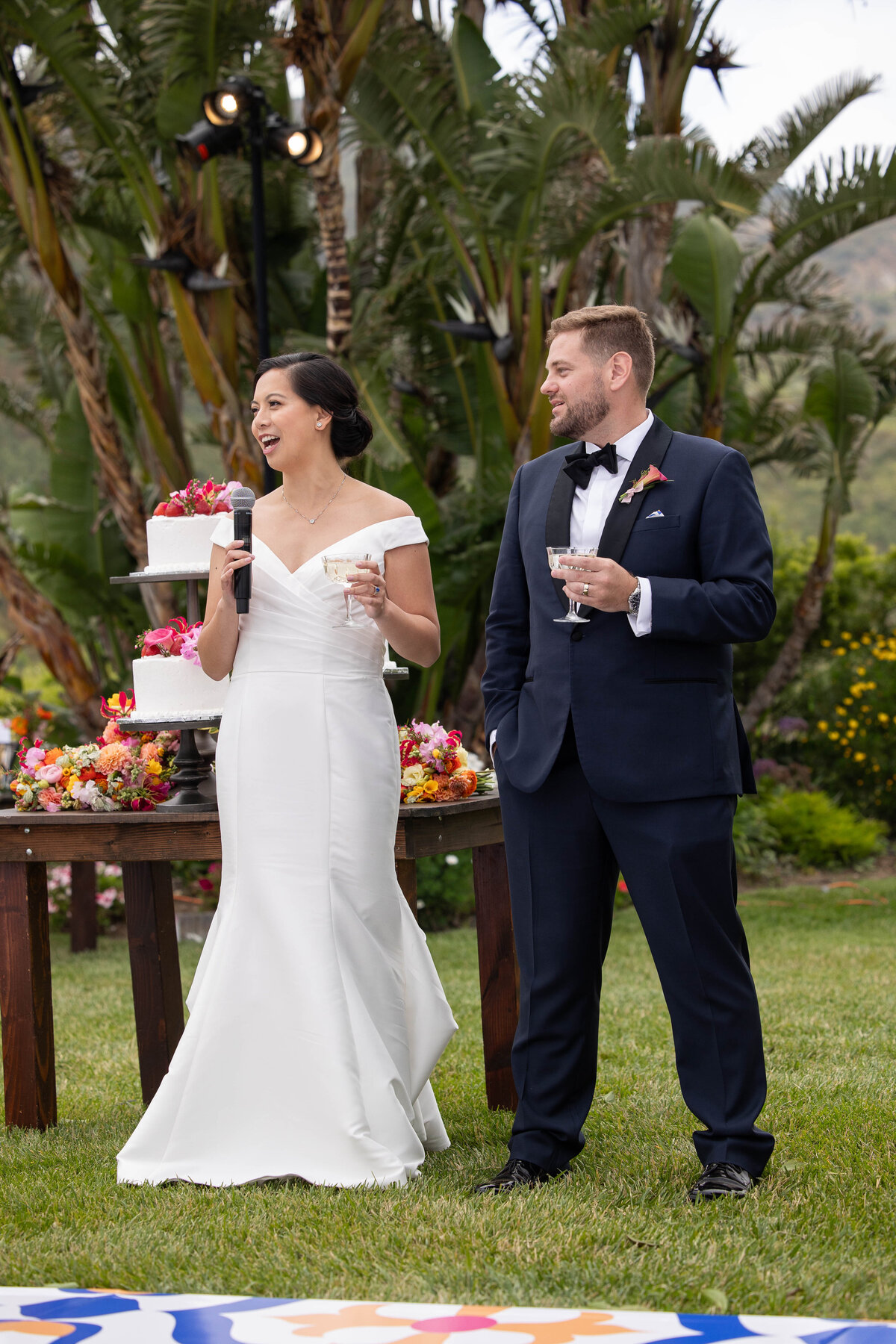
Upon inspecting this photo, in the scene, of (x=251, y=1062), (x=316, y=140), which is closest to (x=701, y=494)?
(x=251, y=1062)

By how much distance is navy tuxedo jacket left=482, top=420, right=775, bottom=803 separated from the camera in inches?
137

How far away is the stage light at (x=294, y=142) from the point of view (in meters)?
9.14

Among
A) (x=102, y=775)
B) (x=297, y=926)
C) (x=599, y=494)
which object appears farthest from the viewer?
(x=102, y=775)

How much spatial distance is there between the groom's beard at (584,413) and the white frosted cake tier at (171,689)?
5.38 feet

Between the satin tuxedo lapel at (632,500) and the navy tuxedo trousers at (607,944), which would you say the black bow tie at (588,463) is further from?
the navy tuxedo trousers at (607,944)

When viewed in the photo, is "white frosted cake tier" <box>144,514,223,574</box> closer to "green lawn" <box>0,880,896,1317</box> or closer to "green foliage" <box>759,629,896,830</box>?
"green lawn" <box>0,880,896,1317</box>

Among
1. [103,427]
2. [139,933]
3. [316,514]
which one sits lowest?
[139,933]

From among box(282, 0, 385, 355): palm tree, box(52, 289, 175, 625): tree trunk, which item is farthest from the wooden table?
box(282, 0, 385, 355): palm tree

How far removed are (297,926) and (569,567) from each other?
1.38 metres

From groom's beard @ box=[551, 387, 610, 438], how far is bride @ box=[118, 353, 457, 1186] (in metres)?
0.64

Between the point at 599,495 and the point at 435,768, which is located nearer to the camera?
the point at 599,495

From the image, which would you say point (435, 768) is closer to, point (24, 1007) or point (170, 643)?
point (170, 643)

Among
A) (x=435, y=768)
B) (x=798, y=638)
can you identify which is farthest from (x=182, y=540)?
(x=798, y=638)

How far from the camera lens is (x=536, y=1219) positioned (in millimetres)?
3328
